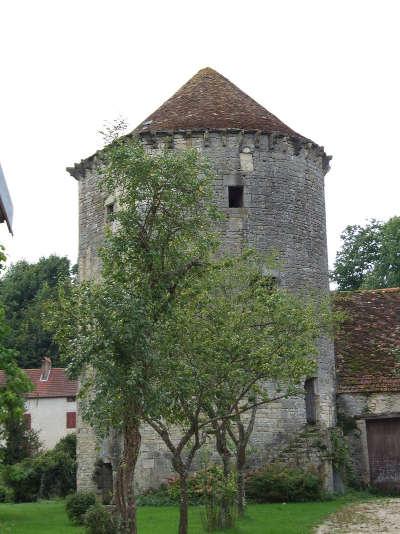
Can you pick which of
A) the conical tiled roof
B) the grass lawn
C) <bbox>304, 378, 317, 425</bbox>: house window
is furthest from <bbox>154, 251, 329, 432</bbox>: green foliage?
the conical tiled roof

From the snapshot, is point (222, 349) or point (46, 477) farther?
point (46, 477)

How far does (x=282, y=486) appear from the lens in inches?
685

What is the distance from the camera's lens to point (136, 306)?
392 inches

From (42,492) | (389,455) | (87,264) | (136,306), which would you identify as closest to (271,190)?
(87,264)

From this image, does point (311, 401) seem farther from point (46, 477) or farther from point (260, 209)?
point (46, 477)

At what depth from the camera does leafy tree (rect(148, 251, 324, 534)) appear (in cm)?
1112

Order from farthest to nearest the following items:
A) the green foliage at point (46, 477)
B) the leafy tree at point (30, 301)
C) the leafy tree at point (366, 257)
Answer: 1. the leafy tree at point (30, 301)
2. the leafy tree at point (366, 257)
3. the green foliage at point (46, 477)

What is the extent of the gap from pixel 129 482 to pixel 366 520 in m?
5.94

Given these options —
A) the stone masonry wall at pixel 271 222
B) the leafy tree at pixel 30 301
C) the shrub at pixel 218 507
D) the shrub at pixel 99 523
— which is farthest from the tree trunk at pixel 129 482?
the leafy tree at pixel 30 301

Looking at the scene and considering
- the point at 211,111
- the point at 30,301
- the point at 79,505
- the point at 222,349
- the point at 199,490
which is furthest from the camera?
the point at 30,301

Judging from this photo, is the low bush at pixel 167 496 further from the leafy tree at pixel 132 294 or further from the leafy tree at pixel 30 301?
the leafy tree at pixel 30 301

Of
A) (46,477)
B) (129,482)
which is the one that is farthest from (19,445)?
(129,482)

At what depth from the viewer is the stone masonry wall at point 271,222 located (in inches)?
757

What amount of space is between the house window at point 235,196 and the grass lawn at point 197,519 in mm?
7506
